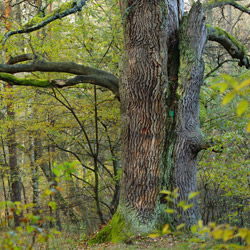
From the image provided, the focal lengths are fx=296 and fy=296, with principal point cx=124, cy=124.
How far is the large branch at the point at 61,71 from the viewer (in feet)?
21.6

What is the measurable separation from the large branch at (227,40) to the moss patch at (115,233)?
467 cm

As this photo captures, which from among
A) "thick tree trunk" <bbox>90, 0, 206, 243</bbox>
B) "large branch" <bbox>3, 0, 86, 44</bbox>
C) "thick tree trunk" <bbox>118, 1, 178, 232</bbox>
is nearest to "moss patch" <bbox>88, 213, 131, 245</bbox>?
"thick tree trunk" <bbox>90, 0, 206, 243</bbox>

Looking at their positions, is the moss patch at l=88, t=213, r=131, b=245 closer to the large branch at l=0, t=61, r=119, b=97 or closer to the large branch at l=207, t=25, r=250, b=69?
the large branch at l=0, t=61, r=119, b=97

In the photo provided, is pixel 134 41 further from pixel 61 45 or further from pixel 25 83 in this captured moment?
pixel 61 45

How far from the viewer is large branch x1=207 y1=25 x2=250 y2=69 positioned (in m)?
7.06

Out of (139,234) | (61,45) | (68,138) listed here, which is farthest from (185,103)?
(68,138)

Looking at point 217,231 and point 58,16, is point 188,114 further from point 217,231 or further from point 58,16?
point 217,231

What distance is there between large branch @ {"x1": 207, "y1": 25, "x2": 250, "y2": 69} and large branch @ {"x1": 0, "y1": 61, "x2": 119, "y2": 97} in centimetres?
257

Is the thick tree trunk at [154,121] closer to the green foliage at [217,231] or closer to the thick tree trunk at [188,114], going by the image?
the thick tree trunk at [188,114]

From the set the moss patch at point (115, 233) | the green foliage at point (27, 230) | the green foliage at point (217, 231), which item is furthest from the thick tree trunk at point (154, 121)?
the green foliage at point (217, 231)

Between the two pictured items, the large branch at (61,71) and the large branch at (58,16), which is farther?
the large branch at (61,71)

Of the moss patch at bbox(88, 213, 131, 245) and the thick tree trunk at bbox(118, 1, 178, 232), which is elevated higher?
the thick tree trunk at bbox(118, 1, 178, 232)

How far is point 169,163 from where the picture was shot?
5879mm

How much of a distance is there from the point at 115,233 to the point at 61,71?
3702 millimetres
